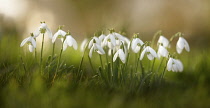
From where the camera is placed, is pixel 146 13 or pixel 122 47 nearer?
pixel 122 47

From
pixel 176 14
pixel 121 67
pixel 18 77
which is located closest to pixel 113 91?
pixel 121 67

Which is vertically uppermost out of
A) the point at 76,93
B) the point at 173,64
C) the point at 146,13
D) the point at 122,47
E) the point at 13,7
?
the point at 146,13

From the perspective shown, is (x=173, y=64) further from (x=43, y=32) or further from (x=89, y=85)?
(x=43, y=32)

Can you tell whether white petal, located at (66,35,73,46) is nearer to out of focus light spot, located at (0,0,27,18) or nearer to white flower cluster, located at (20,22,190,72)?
white flower cluster, located at (20,22,190,72)

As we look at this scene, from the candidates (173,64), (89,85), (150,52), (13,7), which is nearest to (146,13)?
(13,7)

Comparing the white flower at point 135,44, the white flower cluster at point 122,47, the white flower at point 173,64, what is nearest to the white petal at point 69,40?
the white flower cluster at point 122,47

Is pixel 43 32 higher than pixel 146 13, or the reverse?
pixel 146 13

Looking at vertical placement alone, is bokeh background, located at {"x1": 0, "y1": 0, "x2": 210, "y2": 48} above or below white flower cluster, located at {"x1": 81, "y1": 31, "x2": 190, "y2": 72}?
above

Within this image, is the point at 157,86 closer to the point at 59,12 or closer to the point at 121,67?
the point at 121,67

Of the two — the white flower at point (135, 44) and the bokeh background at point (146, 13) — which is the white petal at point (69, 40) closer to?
the white flower at point (135, 44)

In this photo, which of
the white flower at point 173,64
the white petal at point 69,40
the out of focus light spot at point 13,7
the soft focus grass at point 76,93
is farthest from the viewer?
the out of focus light spot at point 13,7

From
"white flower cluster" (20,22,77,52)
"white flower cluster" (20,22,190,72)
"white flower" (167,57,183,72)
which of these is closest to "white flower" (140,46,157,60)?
"white flower cluster" (20,22,190,72)
